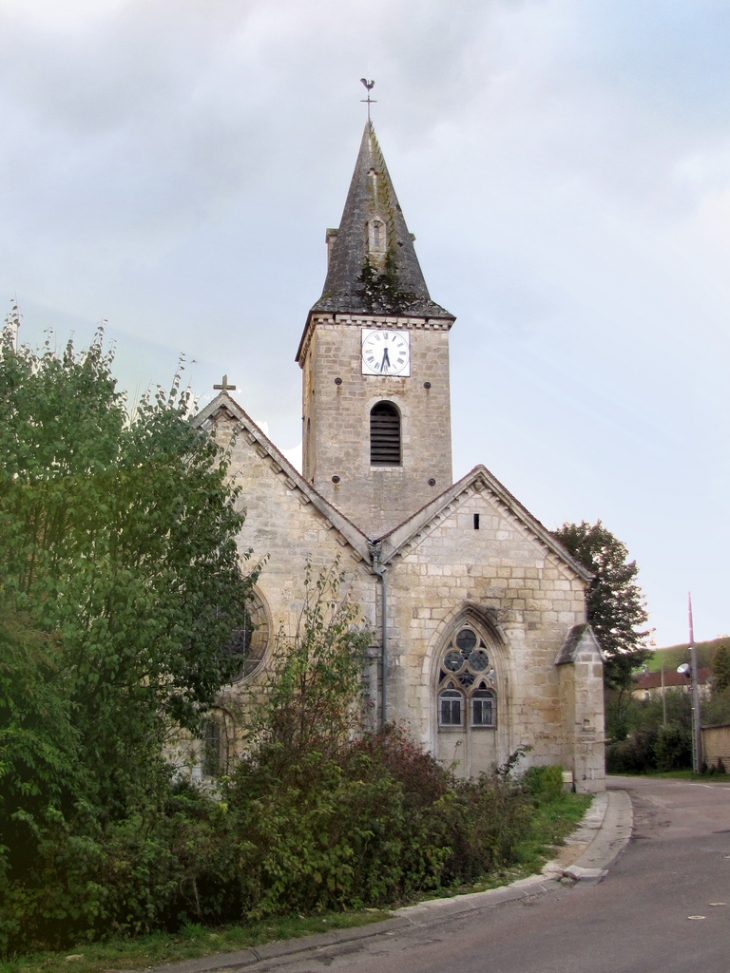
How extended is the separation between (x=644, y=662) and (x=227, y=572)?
3556cm

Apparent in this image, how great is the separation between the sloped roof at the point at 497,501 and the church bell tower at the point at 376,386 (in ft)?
21.7

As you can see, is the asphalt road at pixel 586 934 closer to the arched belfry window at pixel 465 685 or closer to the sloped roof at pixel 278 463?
the arched belfry window at pixel 465 685

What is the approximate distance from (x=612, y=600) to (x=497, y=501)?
2366 cm

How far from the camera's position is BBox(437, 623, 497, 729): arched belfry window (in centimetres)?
2148

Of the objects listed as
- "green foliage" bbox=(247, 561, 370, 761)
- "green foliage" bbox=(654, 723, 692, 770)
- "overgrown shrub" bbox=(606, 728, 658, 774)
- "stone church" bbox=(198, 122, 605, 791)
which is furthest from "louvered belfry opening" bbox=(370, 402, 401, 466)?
"overgrown shrub" bbox=(606, 728, 658, 774)

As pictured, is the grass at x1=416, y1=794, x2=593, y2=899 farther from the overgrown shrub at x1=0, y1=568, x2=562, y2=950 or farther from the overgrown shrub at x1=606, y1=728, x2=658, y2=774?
the overgrown shrub at x1=606, y1=728, x2=658, y2=774

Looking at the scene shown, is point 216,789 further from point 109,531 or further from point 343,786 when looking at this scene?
point 109,531

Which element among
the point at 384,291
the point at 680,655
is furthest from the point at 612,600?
the point at 680,655

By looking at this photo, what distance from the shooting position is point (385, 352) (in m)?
30.8

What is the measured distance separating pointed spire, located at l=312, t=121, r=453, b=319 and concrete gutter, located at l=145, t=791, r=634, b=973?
1814cm

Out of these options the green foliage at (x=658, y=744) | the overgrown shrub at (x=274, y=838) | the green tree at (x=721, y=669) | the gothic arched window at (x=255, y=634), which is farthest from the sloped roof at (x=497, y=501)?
the green tree at (x=721, y=669)

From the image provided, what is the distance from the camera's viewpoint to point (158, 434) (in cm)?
1223

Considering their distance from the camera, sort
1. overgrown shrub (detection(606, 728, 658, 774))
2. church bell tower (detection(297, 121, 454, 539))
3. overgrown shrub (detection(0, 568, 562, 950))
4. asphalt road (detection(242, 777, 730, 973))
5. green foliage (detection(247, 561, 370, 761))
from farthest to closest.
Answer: overgrown shrub (detection(606, 728, 658, 774)) → church bell tower (detection(297, 121, 454, 539)) → green foliage (detection(247, 561, 370, 761)) → overgrown shrub (detection(0, 568, 562, 950)) → asphalt road (detection(242, 777, 730, 973))

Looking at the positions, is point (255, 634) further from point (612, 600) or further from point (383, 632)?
point (612, 600)
